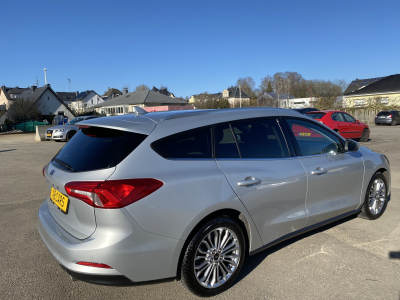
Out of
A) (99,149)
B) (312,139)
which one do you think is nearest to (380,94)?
(312,139)

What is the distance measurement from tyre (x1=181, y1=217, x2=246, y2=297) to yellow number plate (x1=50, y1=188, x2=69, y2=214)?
1.10 m

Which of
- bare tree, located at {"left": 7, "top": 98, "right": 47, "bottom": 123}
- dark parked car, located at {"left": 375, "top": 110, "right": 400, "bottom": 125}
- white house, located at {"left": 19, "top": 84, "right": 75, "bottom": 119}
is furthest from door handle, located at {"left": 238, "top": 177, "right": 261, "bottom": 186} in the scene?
white house, located at {"left": 19, "top": 84, "right": 75, "bottom": 119}

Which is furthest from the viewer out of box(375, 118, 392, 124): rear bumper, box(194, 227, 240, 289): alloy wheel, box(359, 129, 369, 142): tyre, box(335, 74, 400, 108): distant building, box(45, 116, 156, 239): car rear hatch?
box(335, 74, 400, 108): distant building

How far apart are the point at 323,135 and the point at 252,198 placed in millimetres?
1725

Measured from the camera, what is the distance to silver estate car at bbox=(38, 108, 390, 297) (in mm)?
2410

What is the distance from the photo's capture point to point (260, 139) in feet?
11.0

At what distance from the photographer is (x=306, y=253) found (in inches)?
145

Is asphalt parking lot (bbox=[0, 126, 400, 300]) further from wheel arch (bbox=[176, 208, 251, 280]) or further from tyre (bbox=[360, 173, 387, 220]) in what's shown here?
wheel arch (bbox=[176, 208, 251, 280])

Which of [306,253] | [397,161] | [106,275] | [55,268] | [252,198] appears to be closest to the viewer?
[106,275]

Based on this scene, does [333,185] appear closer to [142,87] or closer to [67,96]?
[142,87]

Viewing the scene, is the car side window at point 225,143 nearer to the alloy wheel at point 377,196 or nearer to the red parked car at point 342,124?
the alloy wheel at point 377,196

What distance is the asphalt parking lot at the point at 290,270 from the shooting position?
293cm

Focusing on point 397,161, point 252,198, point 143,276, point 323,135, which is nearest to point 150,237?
point 143,276

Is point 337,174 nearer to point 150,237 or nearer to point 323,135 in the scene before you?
point 323,135
